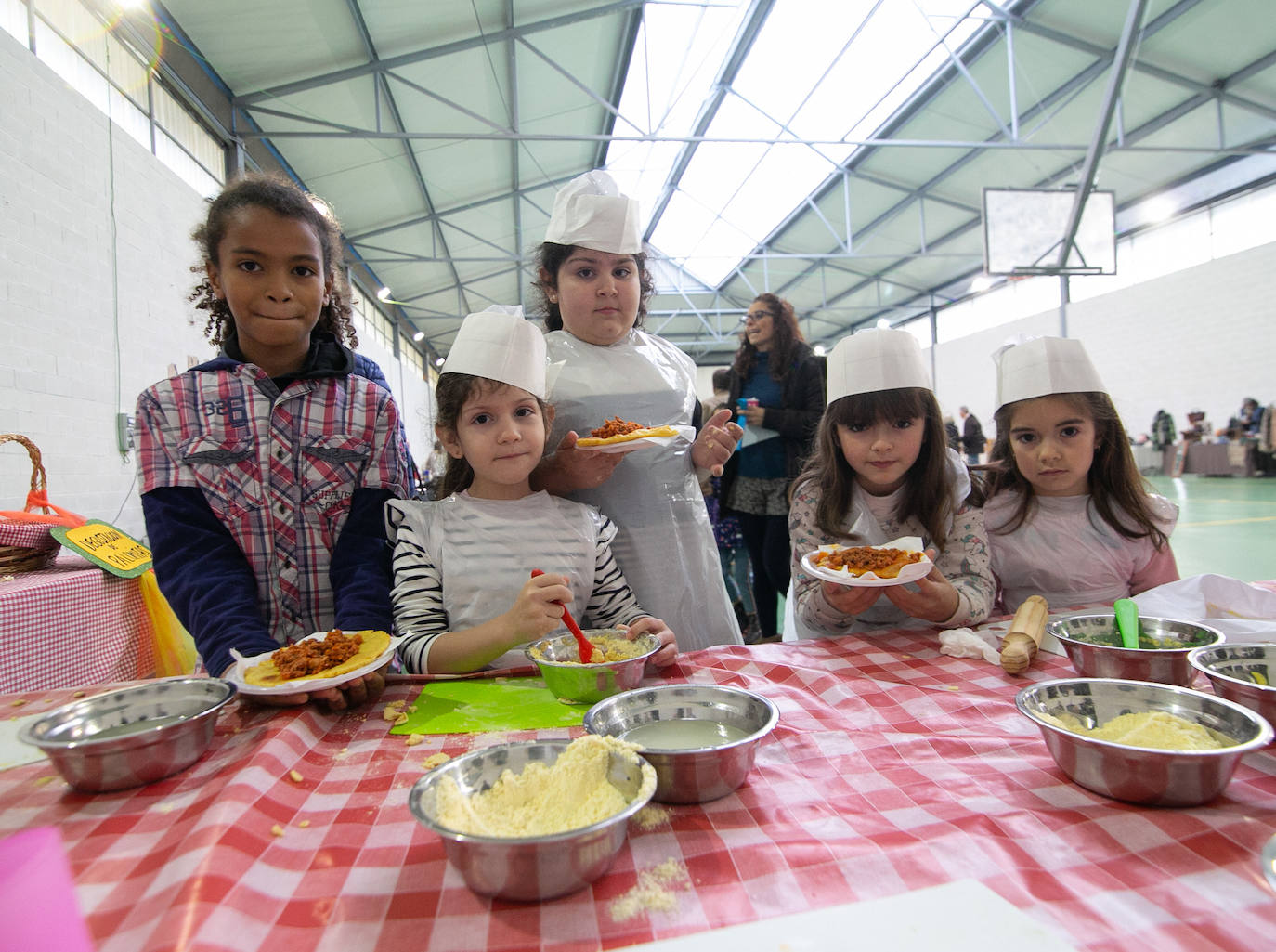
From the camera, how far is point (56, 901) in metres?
0.61

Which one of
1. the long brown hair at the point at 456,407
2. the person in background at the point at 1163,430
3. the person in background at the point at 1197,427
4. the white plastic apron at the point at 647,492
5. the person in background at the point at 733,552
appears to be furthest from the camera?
the person in background at the point at 1163,430

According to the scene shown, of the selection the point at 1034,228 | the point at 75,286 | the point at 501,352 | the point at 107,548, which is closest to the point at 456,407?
the point at 501,352

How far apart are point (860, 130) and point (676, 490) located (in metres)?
8.72

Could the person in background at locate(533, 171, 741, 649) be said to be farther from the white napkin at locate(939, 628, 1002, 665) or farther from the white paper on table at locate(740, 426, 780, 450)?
the white paper on table at locate(740, 426, 780, 450)

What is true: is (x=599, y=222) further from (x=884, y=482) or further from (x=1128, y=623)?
(x=1128, y=623)

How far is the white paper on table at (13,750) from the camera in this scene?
0.91 m

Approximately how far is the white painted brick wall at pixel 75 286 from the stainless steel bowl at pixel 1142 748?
10.3ft

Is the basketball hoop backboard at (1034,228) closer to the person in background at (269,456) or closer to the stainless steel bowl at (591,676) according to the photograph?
the person in background at (269,456)

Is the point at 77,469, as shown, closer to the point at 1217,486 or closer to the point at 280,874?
the point at 280,874

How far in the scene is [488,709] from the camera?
3.62ft

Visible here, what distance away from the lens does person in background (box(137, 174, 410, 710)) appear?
138 cm

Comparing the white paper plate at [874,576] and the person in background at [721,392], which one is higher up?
the person in background at [721,392]

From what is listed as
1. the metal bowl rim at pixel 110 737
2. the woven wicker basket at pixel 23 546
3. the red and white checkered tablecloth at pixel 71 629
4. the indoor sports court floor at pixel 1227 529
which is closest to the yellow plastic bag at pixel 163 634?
the red and white checkered tablecloth at pixel 71 629

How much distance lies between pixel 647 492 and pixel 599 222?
2.37ft
